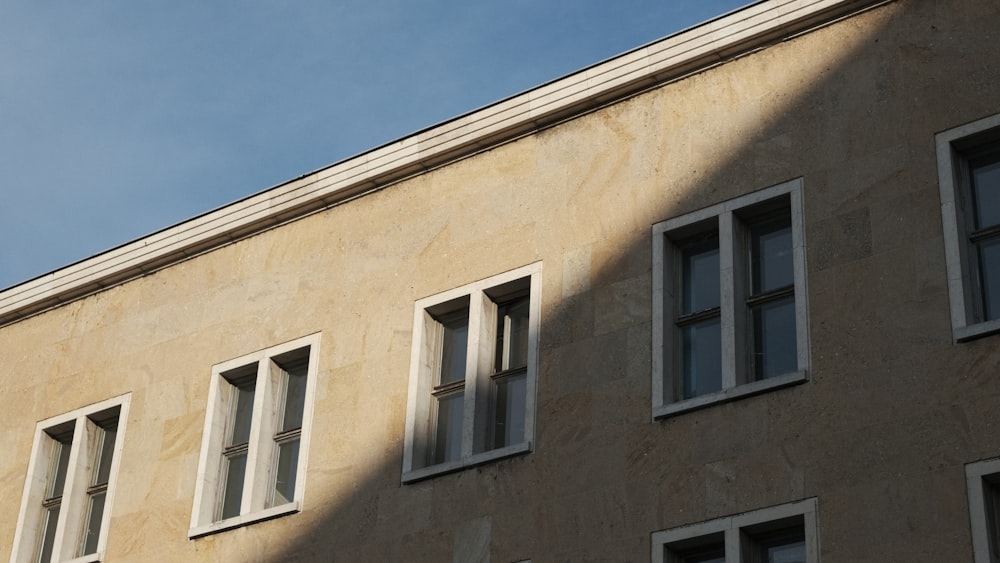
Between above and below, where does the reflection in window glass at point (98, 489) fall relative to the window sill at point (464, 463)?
above

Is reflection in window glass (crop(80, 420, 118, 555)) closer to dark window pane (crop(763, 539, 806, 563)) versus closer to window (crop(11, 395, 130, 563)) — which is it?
window (crop(11, 395, 130, 563))

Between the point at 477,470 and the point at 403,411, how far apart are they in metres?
1.81

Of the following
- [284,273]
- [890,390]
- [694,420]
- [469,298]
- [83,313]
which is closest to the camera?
[890,390]

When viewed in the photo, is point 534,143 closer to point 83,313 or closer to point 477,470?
point 477,470

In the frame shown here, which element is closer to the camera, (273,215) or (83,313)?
(273,215)

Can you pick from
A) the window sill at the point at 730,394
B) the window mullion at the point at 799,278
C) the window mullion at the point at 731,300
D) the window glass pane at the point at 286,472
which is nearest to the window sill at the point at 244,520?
the window glass pane at the point at 286,472

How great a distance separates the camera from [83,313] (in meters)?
29.7

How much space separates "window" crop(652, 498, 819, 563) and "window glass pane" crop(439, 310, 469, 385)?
15.1 feet

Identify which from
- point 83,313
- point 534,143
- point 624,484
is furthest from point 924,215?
point 83,313

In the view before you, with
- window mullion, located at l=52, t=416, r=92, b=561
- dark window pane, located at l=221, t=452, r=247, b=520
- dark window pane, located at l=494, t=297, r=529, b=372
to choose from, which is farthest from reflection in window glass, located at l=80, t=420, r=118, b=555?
dark window pane, located at l=494, t=297, r=529, b=372

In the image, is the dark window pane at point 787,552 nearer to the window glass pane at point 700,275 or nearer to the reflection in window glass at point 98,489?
the window glass pane at point 700,275

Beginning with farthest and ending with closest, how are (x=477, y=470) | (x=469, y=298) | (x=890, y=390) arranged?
(x=469, y=298), (x=477, y=470), (x=890, y=390)

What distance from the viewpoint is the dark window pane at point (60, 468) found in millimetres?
28594

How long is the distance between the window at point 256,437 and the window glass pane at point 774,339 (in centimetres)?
A: 658
